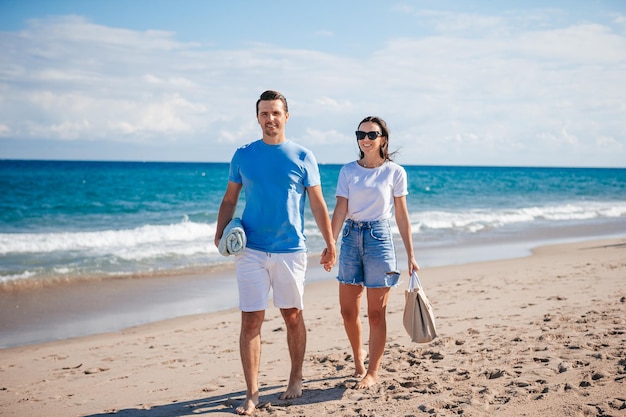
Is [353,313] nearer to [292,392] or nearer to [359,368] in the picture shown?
[359,368]

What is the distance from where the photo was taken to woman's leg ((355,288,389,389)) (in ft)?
14.2

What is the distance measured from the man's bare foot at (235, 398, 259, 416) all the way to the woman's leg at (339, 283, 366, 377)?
0.93 meters

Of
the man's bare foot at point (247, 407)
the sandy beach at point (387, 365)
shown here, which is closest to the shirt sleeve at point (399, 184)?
the sandy beach at point (387, 365)

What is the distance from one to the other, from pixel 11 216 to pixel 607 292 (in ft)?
76.1

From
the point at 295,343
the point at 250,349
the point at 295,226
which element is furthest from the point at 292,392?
the point at 295,226

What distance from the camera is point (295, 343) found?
424cm

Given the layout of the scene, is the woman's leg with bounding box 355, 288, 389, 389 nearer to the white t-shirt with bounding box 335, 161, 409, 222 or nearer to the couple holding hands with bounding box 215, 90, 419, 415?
the couple holding hands with bounding box 215, 90, 419, 415

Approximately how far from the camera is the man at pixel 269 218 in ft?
13.0

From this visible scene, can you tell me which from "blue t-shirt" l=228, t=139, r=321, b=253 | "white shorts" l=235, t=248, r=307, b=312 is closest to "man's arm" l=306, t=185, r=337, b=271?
"blue t-shirt" l=228, t=139, r=321, b=253

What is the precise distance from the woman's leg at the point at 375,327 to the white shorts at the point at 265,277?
0.63m

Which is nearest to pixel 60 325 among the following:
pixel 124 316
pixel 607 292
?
pixel 124 316

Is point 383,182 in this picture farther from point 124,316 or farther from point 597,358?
point 124,316

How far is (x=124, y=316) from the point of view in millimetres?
8273

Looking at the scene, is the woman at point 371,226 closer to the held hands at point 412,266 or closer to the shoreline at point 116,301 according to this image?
the held hands at point 412,266
